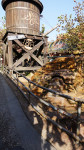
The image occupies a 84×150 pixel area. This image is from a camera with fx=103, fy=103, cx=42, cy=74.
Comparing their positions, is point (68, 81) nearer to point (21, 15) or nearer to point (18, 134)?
point (18, 134)

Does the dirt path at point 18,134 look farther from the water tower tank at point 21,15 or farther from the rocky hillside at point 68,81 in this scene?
the water tower tank at point 21,15

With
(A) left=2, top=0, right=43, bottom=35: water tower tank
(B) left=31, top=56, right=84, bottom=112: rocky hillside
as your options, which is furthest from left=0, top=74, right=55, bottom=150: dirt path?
(A) left=2, top=0, right=43, bottom=35: water tower tank

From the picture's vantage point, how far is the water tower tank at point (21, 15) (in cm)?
945

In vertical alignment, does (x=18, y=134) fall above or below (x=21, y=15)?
below

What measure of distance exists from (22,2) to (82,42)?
23.1 ft

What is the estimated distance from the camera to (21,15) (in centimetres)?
945

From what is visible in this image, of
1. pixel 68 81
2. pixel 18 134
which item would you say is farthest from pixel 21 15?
pixel 18 134

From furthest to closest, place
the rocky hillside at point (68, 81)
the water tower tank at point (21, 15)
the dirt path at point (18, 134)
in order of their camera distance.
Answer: the water tower tank at point (21, 15), the rocky hillside at point (68, 81), the dirt path at point (18, 134)

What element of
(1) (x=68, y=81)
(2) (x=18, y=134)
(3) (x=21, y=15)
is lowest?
(2) (x=18, y=134)

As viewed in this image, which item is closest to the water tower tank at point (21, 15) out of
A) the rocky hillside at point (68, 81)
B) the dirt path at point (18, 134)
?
the rocky hillside at point (68, 81)

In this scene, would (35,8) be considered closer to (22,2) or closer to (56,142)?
(22,2)

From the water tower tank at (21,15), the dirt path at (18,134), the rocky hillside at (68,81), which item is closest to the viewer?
the dirt path at (18,134)

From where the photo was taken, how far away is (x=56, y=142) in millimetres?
2309

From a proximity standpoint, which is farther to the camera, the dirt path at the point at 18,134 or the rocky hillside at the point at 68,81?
the rocky hillside at the point at 68,81
